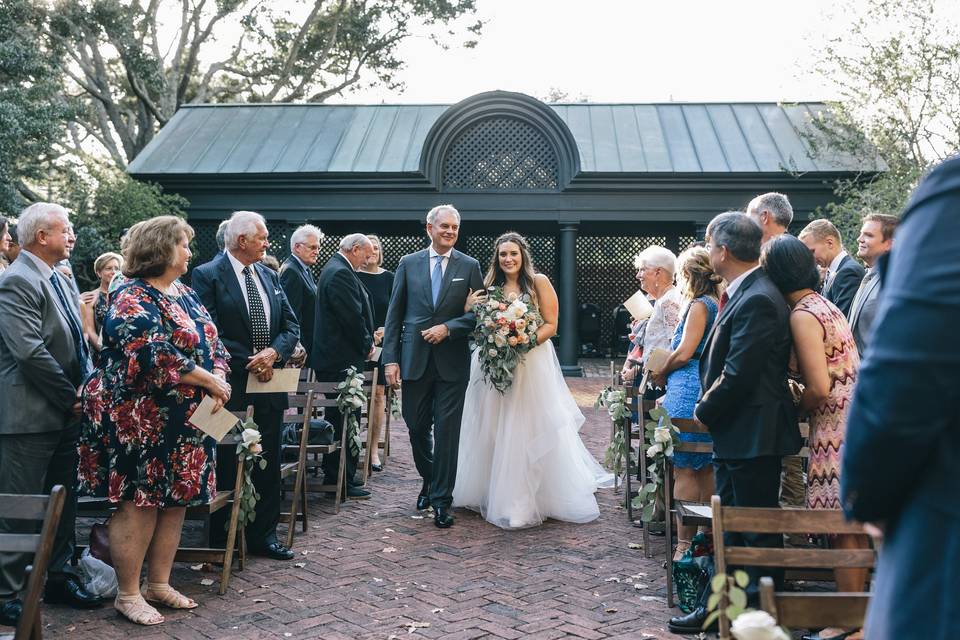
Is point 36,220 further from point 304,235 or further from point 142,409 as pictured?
point 304,235

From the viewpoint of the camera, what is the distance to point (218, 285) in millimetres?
5414

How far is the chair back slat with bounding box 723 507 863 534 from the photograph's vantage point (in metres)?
2.77

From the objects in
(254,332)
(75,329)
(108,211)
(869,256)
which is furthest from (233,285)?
(108,211)

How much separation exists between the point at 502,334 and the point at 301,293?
2336 millimetres

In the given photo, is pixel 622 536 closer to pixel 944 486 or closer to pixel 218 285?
pixel 218 285

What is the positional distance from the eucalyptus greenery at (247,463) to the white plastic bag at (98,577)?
778 mm

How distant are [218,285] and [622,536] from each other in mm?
3430

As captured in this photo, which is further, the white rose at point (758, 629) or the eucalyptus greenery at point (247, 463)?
the eucalyptus greenery at point (247, 463)

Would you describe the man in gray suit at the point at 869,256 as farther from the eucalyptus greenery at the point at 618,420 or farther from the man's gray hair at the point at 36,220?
the man's gray hair at the point at 36,220

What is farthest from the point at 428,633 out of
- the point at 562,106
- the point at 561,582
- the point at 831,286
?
the point at 562,106

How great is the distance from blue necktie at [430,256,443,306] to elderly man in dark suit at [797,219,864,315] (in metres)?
2.83

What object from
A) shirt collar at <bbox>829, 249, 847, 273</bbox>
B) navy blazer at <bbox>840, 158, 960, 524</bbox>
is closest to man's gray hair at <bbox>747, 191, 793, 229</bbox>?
shirt collar at <bbox>829, 249, 847, 273</bbox>

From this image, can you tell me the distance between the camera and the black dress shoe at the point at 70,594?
15.1ft

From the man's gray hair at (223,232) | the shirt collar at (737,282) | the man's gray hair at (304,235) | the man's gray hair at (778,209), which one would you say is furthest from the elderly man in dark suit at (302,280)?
the shirt collar at (737,282)
